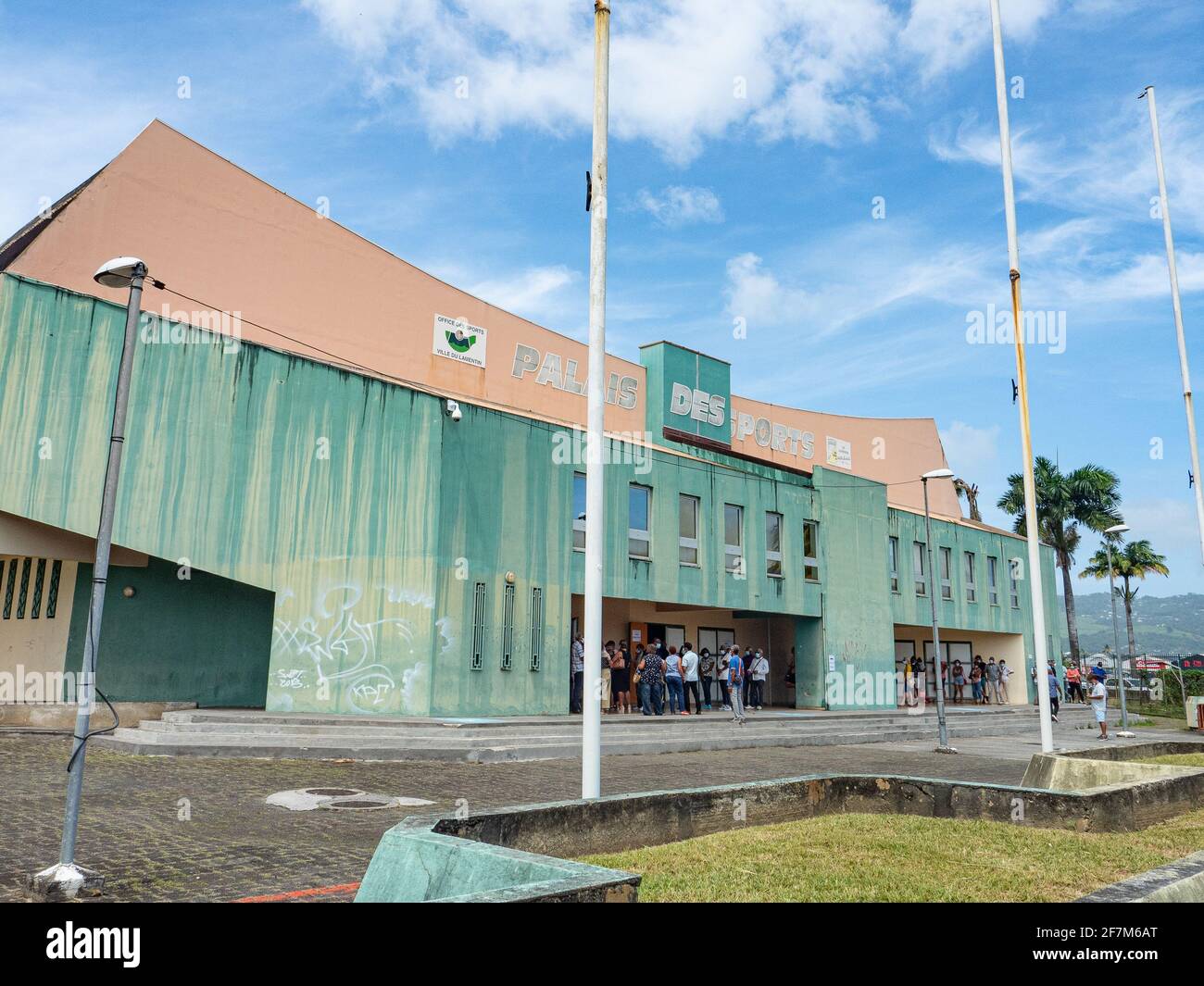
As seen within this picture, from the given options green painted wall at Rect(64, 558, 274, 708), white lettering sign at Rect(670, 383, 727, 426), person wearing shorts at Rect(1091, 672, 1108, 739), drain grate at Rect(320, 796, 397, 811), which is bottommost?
drain grate at Rect(320, 796, 397, 811)

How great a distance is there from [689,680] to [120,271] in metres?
18.0

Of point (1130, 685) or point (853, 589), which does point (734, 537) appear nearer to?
point (853, 589)

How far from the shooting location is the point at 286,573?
18.6 metres

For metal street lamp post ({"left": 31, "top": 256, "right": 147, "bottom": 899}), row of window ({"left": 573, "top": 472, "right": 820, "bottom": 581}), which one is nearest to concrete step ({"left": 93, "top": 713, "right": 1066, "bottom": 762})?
row of window ({"left": 573, "top": 472, "right": 820, "bottom": 581})

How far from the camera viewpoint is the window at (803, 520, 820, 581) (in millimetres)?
28625

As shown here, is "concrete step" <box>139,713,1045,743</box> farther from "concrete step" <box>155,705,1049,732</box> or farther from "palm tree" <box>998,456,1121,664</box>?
"palm tree" <box>998,456,1121,664</box>

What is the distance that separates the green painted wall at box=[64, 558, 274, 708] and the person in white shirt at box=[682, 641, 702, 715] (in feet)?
32.2

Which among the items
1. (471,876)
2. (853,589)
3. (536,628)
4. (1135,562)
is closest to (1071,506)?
(1135,562)

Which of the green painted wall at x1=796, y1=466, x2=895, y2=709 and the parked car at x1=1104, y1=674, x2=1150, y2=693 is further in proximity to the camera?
the parked car at x1=1104, y1=674, x2=1150, y2=693

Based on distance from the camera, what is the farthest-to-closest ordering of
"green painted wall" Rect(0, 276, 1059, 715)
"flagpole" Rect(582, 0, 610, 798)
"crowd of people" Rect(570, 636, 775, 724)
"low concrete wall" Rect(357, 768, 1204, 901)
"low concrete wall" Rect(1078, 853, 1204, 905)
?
"crowd of people" Rect(570, 636, 775, 724)
"green painted wall" Rect(0, 276, 1059, 715)
"flagpole" Rect(582, 0, 610, 798)
"low concrete wall" Rect(1078, 853, 1204, 905)
"low concrete wall" Rect(357, 768, 1204, 901)

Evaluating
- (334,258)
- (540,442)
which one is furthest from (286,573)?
(334,258)

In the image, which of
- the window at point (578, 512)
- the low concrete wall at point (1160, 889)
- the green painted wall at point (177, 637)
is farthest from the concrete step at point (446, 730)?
the low concrete wall at point (1160, 889)

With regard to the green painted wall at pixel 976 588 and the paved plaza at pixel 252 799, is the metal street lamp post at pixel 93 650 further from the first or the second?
the green painted wall at pixel 976 588

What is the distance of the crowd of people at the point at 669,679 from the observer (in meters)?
22.0
